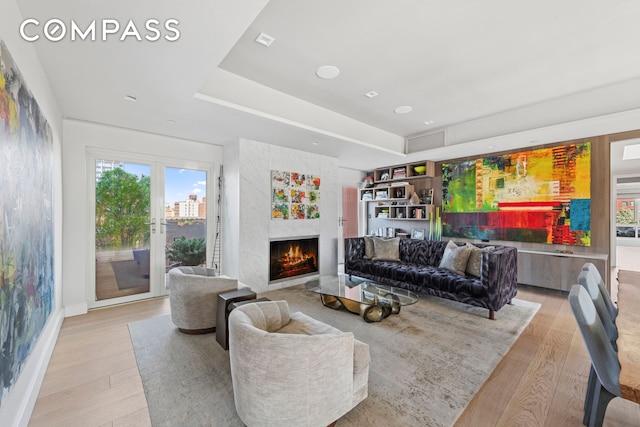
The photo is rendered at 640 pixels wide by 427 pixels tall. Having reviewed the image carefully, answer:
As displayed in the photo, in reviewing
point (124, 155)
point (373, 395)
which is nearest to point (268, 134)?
point (124, 155)

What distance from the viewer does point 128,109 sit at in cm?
307

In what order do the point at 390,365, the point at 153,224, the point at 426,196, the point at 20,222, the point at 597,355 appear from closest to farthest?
the point at 597,355
the point at 20,222
the point at 390,365
the point at 153,224
the point at 426,196

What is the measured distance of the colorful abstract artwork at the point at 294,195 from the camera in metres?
4.61

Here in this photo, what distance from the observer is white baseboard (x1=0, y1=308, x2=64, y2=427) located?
1432 mm

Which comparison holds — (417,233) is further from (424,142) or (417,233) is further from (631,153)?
(631,153)

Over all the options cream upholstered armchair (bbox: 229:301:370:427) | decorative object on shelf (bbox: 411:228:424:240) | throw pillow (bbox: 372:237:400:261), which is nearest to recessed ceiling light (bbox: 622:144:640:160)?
decorative object on shelf (bbox: 411:228:424:240)

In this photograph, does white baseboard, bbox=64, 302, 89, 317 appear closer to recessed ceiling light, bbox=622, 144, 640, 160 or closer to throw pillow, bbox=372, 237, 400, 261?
throw pillow, bbox=372, 237, 400, 261

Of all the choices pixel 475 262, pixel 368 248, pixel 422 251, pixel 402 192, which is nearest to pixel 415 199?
pixel 402 192

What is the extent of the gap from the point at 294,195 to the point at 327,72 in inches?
92.7

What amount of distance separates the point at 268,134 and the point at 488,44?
2753 millimetres

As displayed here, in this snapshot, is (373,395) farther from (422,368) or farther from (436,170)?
(436,170)

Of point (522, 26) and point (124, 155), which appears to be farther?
point (124, 155)

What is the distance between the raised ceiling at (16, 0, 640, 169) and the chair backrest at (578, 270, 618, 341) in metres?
2.00

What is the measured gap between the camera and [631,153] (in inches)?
203
